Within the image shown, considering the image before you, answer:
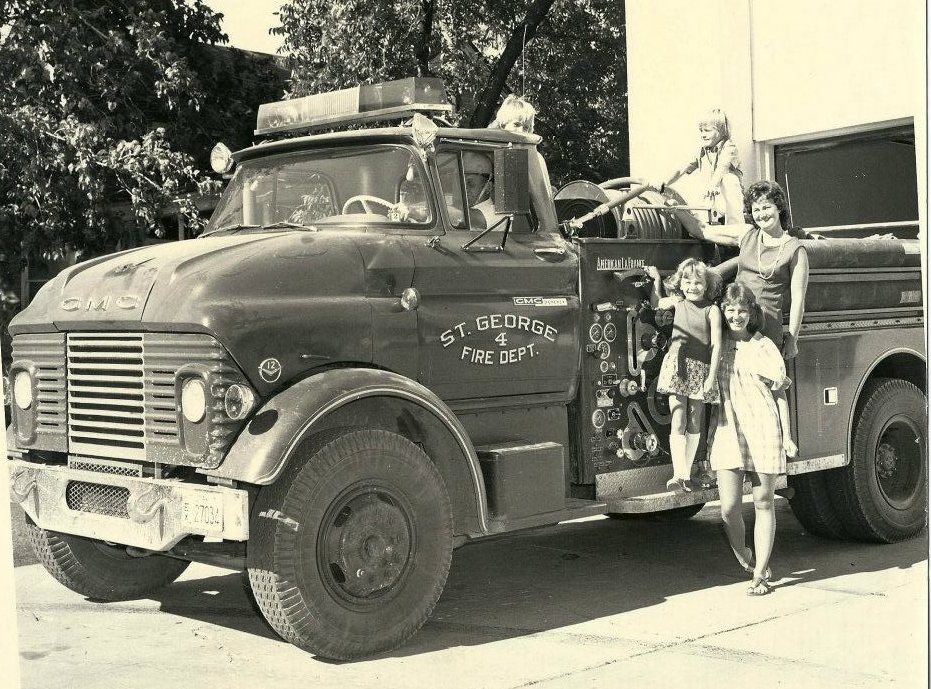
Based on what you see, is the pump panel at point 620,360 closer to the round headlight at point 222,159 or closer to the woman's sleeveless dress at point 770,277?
the woman's sleeveless dress at point 770,277

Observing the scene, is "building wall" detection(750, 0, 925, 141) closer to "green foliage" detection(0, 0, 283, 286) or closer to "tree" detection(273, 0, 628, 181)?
"tree" detection(273, 0, 628, 181)

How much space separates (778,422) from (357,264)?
2.46 m

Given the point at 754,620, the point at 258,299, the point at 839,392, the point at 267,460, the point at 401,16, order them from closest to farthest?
the point at 267,460, the point at 258,299, the point at 754,620, the point at 839,392, the point at 401,16

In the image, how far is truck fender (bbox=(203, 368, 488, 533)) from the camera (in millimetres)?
5129

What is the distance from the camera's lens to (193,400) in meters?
5.35

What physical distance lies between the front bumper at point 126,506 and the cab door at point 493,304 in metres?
1.28

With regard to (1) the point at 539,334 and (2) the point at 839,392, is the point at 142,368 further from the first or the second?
(2) the point at 839,392

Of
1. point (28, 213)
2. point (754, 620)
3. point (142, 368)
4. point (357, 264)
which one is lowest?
point (754, 620)

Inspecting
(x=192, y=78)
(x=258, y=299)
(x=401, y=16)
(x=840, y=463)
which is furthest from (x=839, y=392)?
(x=401, y=16)

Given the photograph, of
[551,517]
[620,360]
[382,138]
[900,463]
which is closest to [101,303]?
[382,138]

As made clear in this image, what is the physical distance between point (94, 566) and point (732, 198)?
425 centimetres

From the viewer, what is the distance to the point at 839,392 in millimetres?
7527

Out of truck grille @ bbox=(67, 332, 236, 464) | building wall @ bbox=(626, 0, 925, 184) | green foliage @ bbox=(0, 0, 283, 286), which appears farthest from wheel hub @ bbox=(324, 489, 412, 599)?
green foliage @ bbox=(0, 0, 283, 286)

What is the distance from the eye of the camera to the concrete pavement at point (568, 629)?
17.2ft
